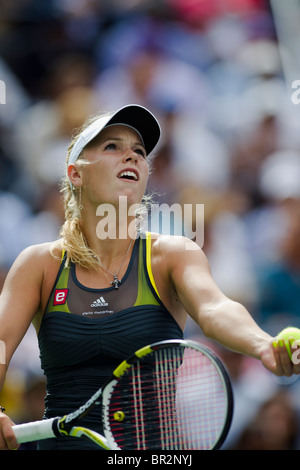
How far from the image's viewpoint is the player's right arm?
2.97 meters

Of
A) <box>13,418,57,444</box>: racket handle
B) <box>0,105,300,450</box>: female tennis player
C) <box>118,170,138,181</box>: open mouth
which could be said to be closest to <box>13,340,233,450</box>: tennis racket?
<box>13,418,57,444</box>: racket handle

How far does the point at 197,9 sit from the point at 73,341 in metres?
4.21

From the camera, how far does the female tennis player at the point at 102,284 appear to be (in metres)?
2.86

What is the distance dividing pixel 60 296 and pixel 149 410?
0.62m

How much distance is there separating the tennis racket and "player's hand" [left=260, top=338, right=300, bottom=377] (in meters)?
0.38

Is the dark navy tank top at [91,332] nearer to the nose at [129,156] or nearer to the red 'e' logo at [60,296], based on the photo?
the red 'e' logo at [60,296]

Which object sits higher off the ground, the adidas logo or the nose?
the nose

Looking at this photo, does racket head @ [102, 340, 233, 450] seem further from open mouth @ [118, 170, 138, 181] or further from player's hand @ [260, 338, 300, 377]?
open mouth @ [118, 170, 138, 181]

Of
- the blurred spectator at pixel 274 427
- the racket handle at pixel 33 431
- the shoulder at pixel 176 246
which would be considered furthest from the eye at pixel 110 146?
the blurred spectator at pixel 274 427

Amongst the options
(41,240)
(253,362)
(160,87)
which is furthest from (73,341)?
(160,87)

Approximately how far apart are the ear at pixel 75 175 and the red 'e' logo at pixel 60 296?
0.51 meters

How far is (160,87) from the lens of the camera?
5922mm

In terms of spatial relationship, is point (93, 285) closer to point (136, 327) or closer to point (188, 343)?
point (136, 327)

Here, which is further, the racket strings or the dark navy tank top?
the dark navy tank top
